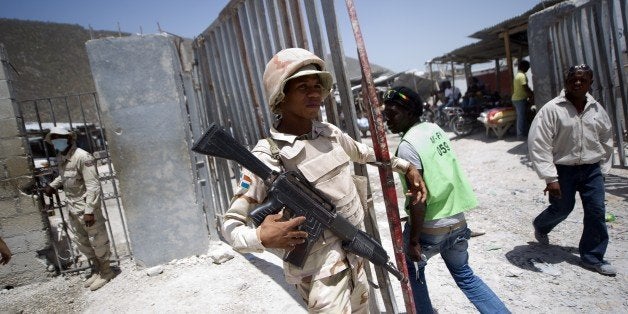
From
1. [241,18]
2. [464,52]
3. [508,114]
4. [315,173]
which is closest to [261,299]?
[315,173]

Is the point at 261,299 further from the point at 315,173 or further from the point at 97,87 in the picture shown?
the point at 97,87

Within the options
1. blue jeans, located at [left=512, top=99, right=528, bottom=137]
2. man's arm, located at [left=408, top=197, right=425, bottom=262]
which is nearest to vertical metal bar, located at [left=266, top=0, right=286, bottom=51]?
man's arm, located at [left=408, top=197, right=425, bottom=262]

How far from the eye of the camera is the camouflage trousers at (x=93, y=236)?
3.95m

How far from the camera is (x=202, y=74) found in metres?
4.29

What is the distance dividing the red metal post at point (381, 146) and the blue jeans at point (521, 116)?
24.4ft

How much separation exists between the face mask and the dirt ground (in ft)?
5.36

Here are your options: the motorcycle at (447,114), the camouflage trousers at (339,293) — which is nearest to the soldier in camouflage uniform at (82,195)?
the camouflage trousers at (339,293)

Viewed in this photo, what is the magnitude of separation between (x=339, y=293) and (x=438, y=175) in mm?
812

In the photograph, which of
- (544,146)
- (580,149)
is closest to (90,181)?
(544,146)

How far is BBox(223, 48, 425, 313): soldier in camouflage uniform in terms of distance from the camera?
138 centimetres

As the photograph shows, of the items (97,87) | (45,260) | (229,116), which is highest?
(97,87)

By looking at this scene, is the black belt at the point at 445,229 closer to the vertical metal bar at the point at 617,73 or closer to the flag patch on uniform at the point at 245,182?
the flag patch on uniform at the point at 245,182

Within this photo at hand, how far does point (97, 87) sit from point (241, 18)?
194 centimetres

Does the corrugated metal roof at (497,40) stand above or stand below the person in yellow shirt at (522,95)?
above
